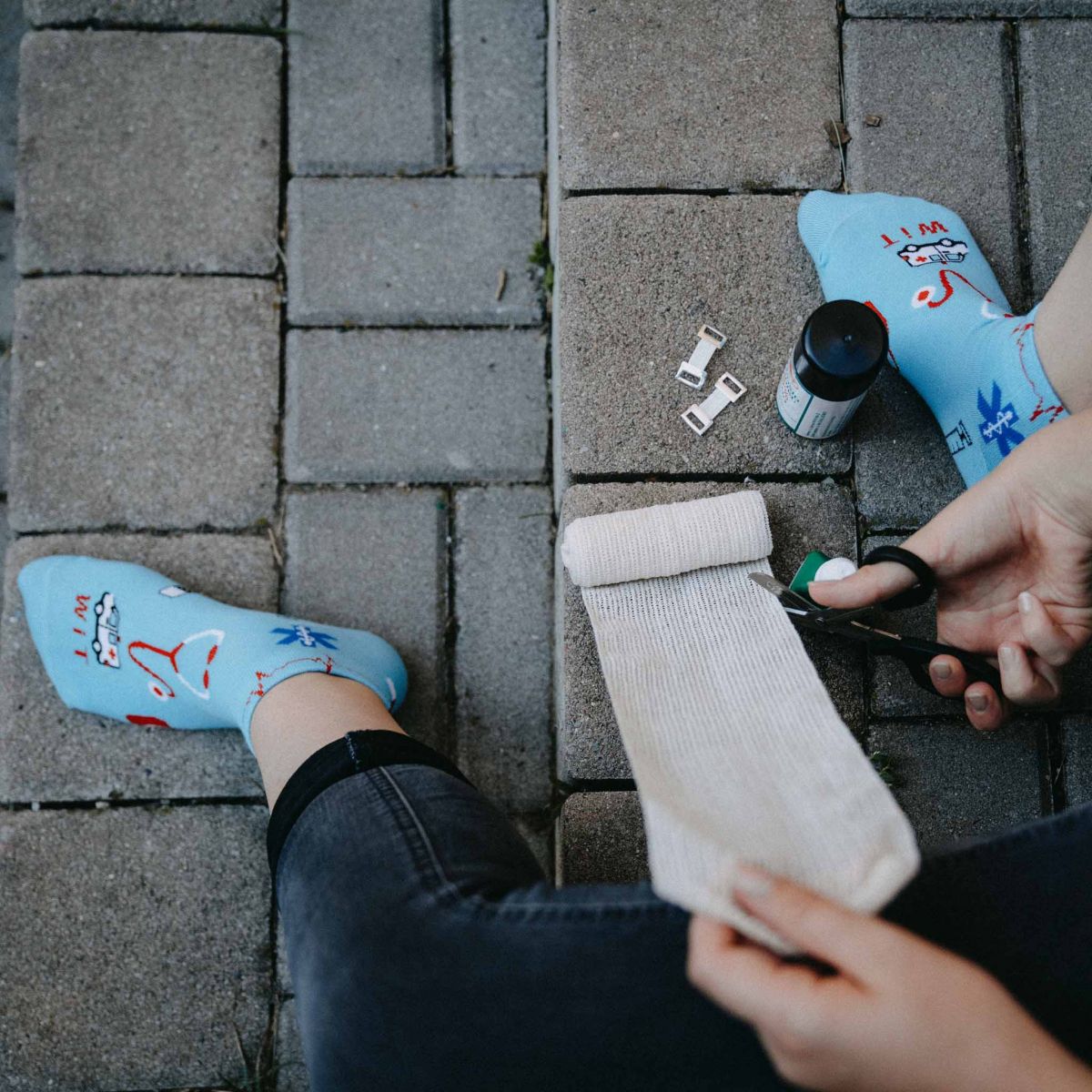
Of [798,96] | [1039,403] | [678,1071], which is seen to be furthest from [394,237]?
[678,1071]

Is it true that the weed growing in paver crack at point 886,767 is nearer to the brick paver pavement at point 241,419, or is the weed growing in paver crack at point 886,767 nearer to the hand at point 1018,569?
the hand at point 1018,569

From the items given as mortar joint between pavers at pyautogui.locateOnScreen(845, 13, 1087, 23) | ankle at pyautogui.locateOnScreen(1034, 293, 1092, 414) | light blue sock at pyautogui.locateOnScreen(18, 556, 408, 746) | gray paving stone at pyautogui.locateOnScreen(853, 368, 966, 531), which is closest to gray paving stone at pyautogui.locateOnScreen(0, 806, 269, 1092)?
light blue sock at pyautogui.locateOnScreen(18, 556, 408, 746)

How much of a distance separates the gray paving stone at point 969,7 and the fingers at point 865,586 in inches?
35.9

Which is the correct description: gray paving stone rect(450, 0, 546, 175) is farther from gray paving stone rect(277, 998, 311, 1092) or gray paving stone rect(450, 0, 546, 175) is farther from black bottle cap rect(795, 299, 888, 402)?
gray paving stone rect(277, 998, 311, 1092)

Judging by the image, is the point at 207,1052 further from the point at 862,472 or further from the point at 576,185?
the point at 576,185

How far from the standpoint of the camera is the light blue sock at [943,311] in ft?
3.71

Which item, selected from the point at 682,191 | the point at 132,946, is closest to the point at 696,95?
the point at 682,191

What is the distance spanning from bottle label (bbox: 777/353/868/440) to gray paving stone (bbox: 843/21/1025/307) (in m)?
0.36

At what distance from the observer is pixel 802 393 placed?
3.71ft

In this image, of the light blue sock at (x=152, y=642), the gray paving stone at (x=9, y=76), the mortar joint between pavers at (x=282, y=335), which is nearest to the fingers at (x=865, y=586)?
the light blue sock at (x=152, y=642)

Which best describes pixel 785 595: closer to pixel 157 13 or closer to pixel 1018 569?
pixel 1018 569

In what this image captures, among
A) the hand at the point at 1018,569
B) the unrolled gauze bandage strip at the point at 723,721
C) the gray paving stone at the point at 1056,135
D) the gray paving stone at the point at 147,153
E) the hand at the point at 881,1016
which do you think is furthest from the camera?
the gray paving stone at the point at 147,153

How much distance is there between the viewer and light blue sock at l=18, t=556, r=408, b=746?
125 cm

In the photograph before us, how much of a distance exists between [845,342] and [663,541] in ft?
1.02
